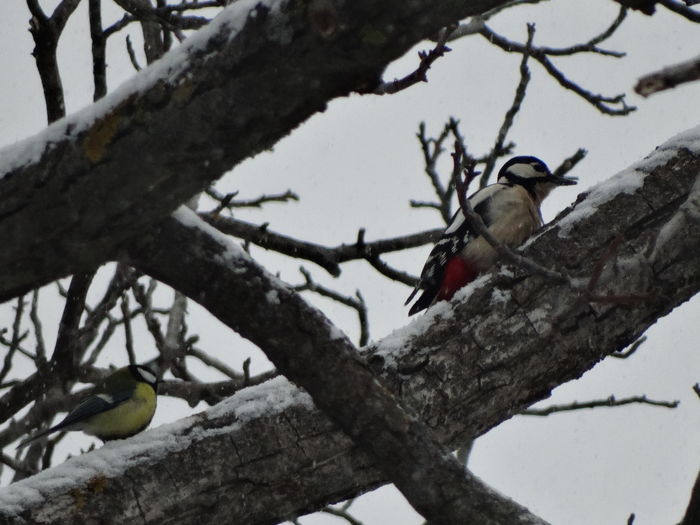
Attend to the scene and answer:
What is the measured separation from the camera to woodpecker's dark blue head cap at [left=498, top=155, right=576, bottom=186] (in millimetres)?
6762

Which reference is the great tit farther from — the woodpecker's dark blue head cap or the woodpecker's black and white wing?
the woodpecker's dark blue head cap

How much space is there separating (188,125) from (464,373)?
6.28ft

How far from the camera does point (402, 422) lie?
2.60 metres

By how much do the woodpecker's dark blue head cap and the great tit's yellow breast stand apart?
3.11m

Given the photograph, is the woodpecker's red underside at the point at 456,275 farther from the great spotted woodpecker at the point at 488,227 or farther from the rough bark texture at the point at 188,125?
the rough bark texture at the point at 188,125

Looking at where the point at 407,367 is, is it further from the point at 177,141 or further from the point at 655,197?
the point at 177,141

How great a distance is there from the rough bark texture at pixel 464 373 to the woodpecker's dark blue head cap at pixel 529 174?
251 cm

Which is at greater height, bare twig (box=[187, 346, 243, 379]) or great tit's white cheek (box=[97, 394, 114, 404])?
bare twig (box=[187, 346, 243, 379])

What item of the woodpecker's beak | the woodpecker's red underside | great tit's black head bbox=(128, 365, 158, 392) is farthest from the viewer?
the woodpecker's beak

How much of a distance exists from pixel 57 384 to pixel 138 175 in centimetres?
279

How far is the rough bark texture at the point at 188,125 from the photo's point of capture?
5.99ft

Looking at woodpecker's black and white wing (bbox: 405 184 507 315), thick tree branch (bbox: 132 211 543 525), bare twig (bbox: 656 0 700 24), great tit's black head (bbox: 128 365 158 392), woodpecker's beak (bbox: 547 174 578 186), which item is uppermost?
woodpecker's beak (bbox: 547 174 578 186)

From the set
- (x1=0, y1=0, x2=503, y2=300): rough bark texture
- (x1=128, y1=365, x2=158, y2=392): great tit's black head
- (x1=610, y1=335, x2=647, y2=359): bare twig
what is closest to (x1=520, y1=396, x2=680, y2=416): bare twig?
(x1=610, y1=335, x2=647, y2=359): bare twig

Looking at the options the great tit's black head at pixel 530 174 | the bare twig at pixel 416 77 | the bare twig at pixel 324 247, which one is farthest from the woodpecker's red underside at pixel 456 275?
the bare twig at pixel 416 77
